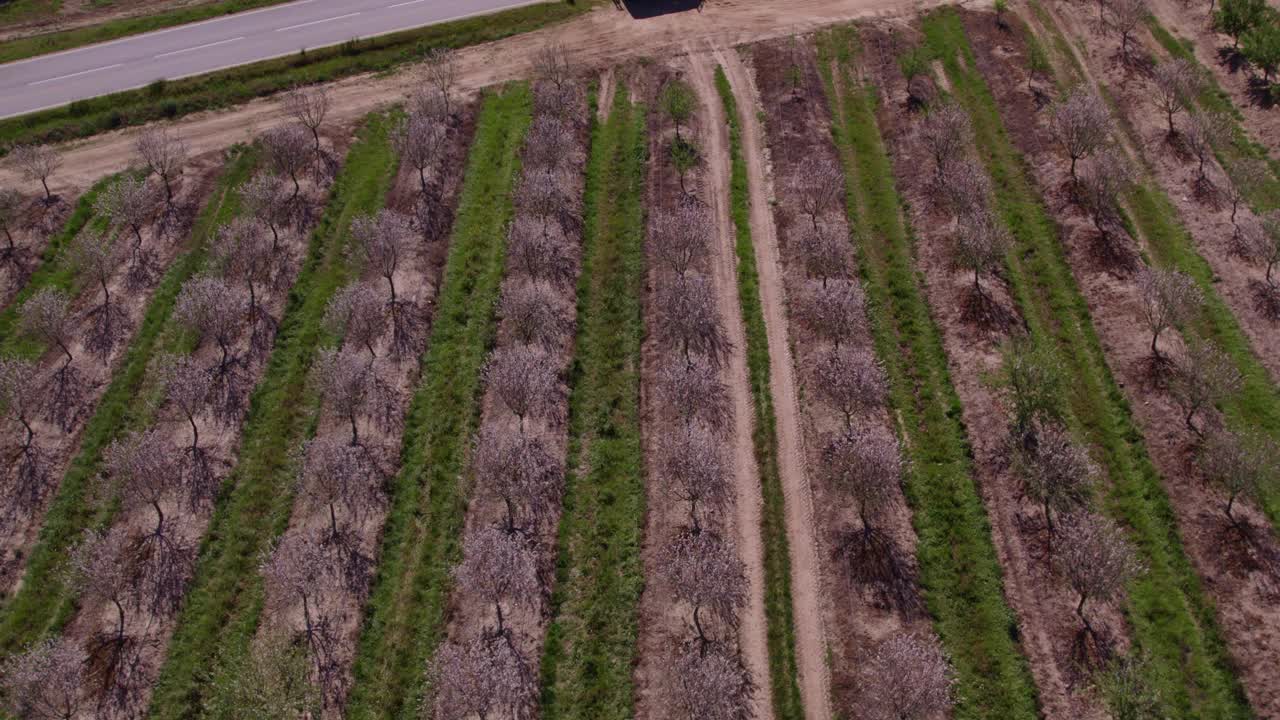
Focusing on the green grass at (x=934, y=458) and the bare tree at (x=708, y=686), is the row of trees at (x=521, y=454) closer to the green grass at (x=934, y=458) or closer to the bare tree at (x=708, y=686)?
the bare tree at (x=708, y=686)

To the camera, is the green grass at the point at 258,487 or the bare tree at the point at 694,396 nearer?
the green grass at the point at 258,487

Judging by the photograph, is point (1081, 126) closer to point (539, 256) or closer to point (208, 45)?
point (539, 256)

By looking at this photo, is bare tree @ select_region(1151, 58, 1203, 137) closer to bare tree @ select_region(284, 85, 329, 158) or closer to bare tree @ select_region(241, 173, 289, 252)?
bare tree @ select_region(284, 85, 329, 158)

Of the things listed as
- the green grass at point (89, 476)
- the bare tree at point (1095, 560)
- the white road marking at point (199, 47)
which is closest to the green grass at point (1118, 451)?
the bare tree at point (1095, 560)

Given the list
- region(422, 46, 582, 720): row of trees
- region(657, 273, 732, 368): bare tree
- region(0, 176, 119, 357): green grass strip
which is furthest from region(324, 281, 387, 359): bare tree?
region(0, 176, 119, 357): green grass strip

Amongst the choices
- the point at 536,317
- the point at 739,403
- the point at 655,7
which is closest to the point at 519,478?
the point at 536,317

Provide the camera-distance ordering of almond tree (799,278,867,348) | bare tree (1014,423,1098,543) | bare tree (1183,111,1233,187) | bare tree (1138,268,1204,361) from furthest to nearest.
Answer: bare tree (1183,111,1233,187), almond tree (799,278,867,348), bare tree (1138,268,1204,361), bare tree (1014,423,1098,543)
